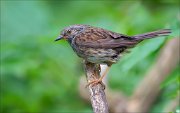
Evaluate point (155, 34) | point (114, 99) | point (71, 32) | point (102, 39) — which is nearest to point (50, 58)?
point (114, 99)

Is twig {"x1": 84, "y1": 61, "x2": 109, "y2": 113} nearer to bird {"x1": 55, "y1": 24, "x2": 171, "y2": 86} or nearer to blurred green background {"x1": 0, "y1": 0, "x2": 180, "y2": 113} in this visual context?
bird {"x1": 55, "y1": 24, "x2": 171, "y2": 86}

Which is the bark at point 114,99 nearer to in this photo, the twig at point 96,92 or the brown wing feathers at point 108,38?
the brown wing feathers at point 108,38

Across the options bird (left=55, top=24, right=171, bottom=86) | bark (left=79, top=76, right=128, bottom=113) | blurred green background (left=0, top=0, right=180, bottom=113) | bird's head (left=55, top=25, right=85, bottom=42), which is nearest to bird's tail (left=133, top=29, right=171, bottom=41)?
bird (left=55, top=24, right=171, bottom=86)

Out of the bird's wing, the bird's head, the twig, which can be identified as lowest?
the twig

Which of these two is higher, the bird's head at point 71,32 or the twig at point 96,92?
the bird's head at point 71,32

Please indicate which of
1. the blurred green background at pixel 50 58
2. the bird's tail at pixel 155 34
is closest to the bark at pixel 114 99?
the blurred green background at pixel 50 58
